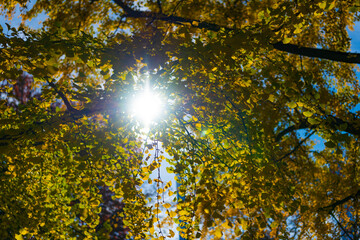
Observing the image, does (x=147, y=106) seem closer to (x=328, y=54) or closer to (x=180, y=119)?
(x=180, y=119)

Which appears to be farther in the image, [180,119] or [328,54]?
[328,54]

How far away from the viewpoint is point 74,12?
656 cm

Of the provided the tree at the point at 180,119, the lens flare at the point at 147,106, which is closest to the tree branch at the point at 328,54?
the tree at the point at 180,119

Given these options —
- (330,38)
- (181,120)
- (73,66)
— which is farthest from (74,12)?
(330,38)

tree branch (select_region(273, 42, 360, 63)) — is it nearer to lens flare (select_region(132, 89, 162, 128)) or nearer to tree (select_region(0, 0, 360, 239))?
tree (select_region(0, 0, 360, 239))

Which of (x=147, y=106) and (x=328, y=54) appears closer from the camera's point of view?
(x=147, y=106)

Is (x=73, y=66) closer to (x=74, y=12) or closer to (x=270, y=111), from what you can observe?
(x=74, y=12)

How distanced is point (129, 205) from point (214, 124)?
66.1 inches

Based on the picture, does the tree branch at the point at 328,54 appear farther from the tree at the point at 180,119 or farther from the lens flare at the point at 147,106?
the lens flare at the point at 147,106

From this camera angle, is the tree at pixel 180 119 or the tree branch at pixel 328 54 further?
the tree branch at pixel 328 54

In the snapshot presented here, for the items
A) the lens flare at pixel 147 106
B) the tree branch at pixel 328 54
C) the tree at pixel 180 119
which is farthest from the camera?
the tree branch at pixel 328 54

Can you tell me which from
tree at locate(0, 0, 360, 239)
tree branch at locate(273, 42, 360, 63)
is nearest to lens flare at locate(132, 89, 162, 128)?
tree at locate(0, 0, 360, 239)

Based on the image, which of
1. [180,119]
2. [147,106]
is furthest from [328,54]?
[147,106]

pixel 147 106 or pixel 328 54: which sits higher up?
pixel 328 54
